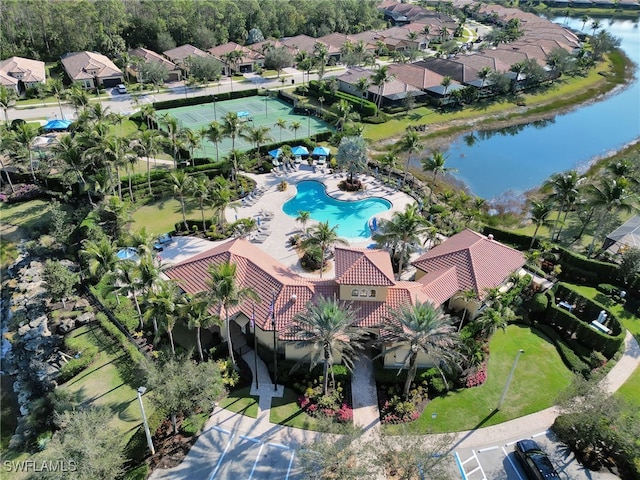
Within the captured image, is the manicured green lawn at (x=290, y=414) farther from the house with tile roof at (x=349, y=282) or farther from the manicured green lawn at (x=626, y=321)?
the manicured green lawn at (x=626, y=321)

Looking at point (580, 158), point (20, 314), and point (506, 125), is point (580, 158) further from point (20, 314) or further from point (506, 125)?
point (20, 314)

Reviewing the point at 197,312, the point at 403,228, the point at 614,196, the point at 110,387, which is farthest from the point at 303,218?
the point at 614,196

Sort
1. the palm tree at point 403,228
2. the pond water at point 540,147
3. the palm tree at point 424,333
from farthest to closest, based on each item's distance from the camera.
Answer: the pond water at point 540,147, the palm tree at point 403,228, the palm tree at point 424,333

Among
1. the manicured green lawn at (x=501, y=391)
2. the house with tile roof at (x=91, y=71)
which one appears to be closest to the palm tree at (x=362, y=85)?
the house with tile roof at (x=91, y=71)

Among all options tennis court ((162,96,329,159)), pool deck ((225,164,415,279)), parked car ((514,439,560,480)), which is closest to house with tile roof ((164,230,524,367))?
pool deck ((225,164,415,279))

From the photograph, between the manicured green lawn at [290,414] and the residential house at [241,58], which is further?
the residential house at [241,58]

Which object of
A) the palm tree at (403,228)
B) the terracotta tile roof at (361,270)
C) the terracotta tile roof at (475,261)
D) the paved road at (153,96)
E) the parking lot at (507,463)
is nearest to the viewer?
the parking lot at (507,463)

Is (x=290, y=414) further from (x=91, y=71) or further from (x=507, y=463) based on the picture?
(x=91, y=71)
